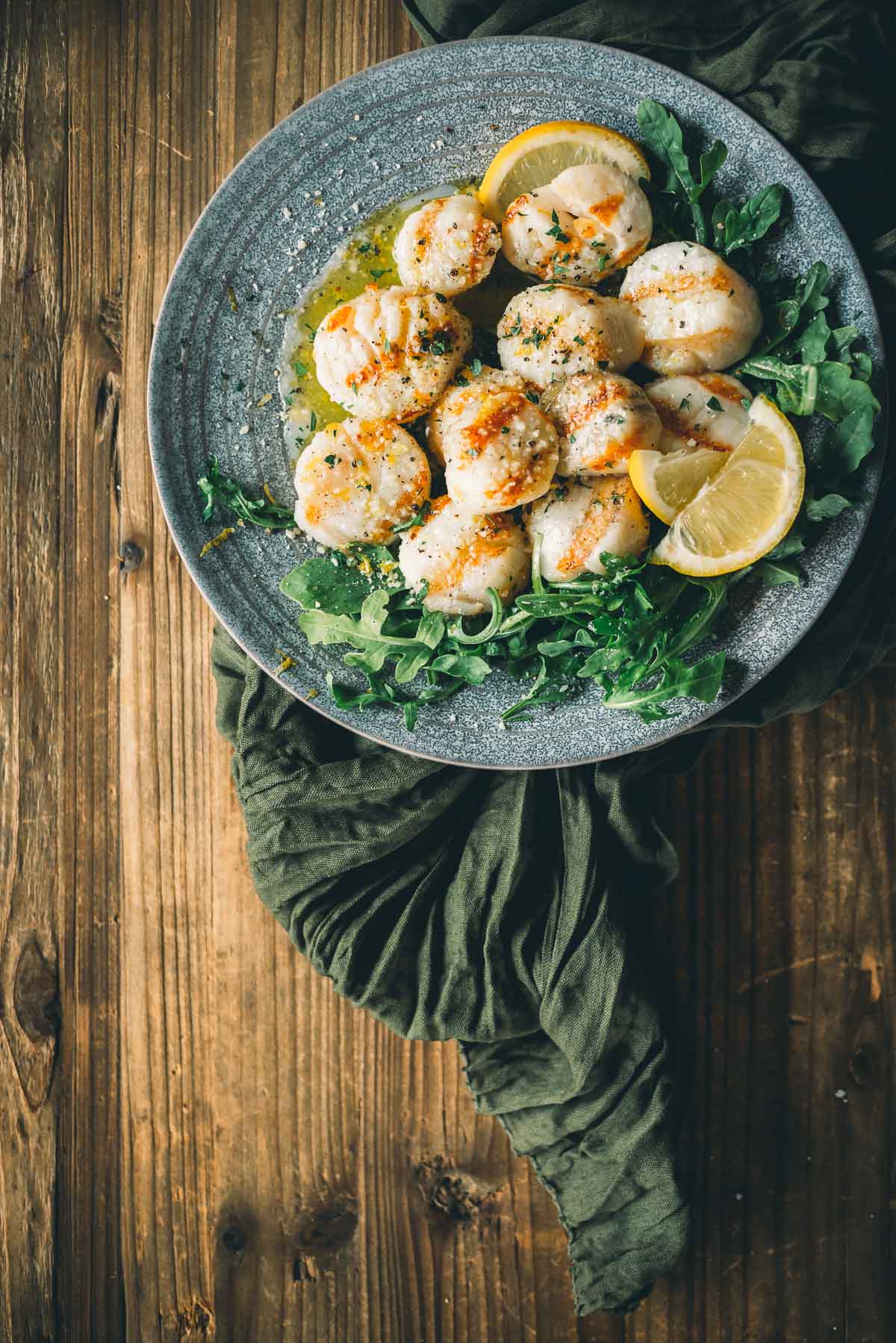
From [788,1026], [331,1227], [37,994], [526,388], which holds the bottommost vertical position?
[331,1227]

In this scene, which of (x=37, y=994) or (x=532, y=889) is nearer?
(x=532, y=889)

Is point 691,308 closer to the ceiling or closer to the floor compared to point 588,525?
closer to the ceiling

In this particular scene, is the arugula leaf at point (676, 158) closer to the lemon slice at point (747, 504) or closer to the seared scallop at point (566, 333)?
the seared scallop at point (566, 333)

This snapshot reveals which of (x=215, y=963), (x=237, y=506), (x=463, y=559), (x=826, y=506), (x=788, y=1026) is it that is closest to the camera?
(x=826, y=506)

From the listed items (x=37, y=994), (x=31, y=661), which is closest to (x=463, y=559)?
(x=31, y=661)

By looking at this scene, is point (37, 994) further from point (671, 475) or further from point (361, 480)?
point (671, 475)

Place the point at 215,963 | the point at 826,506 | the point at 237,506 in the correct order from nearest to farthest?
the point at 826,506 → the point at 237,506 → the point at 215,963

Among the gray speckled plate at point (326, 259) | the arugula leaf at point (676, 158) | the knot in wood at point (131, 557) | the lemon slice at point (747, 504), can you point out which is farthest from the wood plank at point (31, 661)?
the lemon slice at point (747, 504)

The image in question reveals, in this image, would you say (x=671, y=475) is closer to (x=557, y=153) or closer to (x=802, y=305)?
(x=802, y=305)
